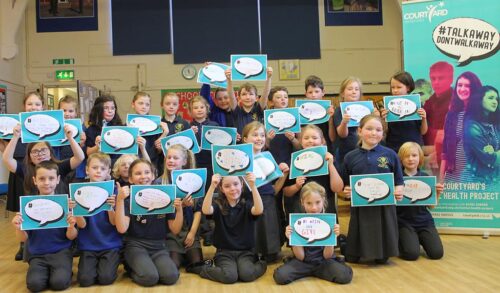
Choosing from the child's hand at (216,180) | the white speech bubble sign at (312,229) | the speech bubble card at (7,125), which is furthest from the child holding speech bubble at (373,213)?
the speech bubble card at (7,125)

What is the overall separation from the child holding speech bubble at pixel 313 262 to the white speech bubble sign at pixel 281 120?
86cm

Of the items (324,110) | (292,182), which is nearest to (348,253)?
(292,182)

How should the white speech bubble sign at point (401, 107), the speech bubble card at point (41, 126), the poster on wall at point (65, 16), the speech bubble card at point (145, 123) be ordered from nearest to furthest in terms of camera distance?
the speech bubble card at point (41, 126) → the speech bubble card at point (145, 123) → the white speech bubble sign at point (401, 107) → the poster on wall at point (65, 16)

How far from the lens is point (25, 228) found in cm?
332

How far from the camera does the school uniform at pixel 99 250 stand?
11.4 feet

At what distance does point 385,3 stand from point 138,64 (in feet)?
20.5

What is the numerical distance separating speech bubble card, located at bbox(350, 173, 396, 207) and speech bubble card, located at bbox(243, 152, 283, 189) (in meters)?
0.65

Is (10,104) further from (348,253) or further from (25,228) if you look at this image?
(348,253)

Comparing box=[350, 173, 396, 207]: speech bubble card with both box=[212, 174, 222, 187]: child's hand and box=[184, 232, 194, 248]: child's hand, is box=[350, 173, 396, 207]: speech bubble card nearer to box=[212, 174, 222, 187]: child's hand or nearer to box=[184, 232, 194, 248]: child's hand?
box=[212, 174, 222, 187]: child's hand

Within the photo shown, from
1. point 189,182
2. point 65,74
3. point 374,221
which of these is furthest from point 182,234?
point 65,74

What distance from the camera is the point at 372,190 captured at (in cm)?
378

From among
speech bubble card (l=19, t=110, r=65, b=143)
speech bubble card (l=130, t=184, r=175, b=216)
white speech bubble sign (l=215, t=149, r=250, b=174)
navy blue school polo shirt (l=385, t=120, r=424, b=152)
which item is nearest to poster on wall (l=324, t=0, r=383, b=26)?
navy blue school polo shirt (l=385, t=120, r=424, b=152)

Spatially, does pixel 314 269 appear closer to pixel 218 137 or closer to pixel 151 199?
pixel 151 199

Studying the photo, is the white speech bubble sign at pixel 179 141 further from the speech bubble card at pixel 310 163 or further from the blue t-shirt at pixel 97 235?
the speech bubble card at pixel 310 163
